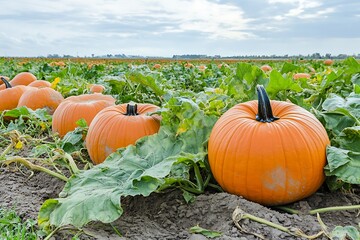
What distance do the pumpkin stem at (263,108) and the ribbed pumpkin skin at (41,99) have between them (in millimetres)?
3579

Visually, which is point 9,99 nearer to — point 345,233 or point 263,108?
point 263,108

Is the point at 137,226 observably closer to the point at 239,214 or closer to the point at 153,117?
the point at 239,214

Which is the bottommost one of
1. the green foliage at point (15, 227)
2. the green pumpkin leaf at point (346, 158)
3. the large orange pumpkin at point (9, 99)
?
the large orange pumpkin at point (9, 99)

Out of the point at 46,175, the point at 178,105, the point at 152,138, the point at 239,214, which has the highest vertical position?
the point at 178,105

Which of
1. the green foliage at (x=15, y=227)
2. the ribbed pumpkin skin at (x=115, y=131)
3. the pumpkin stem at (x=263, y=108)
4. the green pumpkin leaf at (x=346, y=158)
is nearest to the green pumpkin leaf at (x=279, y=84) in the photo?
the pumpkin stem at (x=263, y=108)

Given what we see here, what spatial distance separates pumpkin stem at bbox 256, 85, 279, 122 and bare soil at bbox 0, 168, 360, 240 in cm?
55

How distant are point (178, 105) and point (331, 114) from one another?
1.06m

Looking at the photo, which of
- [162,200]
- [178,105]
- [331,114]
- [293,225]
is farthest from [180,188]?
[331,114]

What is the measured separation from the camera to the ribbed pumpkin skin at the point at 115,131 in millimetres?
3621

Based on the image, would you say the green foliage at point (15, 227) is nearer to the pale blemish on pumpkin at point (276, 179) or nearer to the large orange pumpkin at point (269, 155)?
the large orange pumpkin at point (269, 155)

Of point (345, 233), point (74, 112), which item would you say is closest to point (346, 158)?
point (345, 233)

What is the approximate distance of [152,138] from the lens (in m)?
3.14

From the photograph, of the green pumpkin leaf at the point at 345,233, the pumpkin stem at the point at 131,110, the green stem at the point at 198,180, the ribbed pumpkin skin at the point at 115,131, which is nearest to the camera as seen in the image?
the green pumpkin leaf at the point at 345,233

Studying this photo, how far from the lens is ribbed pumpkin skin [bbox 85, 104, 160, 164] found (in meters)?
3.62
